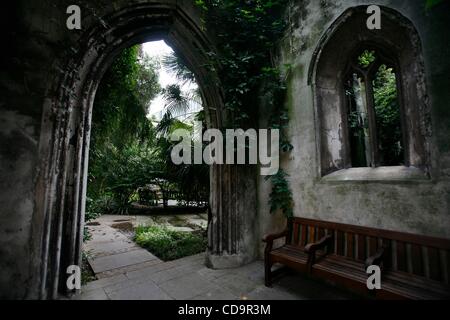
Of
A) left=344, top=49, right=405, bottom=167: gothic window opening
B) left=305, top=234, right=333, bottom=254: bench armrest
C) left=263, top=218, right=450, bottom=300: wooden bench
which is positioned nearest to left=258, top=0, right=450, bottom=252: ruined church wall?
left=263, top=218, right=450, bottom=300: wooden bench

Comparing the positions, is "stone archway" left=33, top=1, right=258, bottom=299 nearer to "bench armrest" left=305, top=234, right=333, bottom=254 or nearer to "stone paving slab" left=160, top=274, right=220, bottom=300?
"stone paving slab" left=160, top=274, right=220, bottom=300

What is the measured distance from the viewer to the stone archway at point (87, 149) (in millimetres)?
2484

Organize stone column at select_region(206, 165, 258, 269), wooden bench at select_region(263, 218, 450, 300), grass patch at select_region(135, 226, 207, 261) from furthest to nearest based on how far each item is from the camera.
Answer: grass patch at select_region(135, 226, 207, 261), stone column at select_region(206, 165, 258, 269), wooden bench at select_region(263, 218, 450, 300)

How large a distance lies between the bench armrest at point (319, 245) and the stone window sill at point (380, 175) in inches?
32.1

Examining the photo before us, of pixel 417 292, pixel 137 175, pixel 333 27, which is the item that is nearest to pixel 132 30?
pixel 333 27

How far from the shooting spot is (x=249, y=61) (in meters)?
3.85

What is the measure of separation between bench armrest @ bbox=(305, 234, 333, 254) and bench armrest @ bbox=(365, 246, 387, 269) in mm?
542

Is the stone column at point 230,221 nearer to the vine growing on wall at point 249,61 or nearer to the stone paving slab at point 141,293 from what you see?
the vine growing on wall at point 249,61

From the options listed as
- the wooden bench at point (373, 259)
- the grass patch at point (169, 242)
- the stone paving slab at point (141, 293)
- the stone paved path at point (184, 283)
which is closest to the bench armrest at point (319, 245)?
the wooden bench at point (373, 259)

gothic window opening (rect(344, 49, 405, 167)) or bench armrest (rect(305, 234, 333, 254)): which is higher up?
gothic window opening (rect(344, 49, 405, 167))

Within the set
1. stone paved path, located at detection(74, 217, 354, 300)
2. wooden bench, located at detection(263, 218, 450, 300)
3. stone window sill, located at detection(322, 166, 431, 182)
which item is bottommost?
stone paved path, located at detection(74, 217, 354, 300)

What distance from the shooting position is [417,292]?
1.89 meters

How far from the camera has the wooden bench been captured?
201cm

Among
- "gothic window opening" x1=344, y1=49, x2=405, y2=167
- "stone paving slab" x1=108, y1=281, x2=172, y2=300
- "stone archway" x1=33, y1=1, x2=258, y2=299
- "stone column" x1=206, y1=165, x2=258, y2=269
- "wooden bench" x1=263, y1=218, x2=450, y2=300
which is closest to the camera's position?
"wooden bench" x1=263, y1=218, x2=450, y2=300
